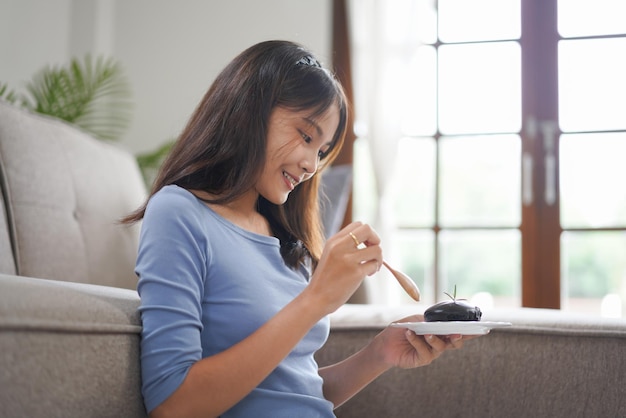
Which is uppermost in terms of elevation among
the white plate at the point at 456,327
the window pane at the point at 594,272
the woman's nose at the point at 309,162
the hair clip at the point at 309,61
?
the hair clip at the point at 309,61

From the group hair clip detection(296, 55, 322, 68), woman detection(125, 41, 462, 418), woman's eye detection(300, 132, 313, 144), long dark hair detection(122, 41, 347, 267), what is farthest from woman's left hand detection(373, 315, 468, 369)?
hair clip detection(296, 55, 322, 68)

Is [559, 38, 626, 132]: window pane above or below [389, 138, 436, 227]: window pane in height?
above

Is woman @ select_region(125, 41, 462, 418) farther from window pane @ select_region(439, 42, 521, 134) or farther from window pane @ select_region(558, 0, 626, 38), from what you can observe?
window pane @ select_region(558, 0, 626, 38)

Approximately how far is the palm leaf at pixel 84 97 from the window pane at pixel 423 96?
1332 mm

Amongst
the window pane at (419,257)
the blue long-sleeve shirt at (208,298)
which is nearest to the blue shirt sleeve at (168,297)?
the blue long-sleeve shirt at (208,298)

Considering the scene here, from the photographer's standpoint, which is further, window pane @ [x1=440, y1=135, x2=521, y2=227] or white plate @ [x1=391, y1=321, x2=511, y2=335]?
window pane @ [x1=440, y1=135, x2=521, y2=227]

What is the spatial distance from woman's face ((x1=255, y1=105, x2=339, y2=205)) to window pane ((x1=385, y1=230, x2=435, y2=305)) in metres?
Answer: 2.29

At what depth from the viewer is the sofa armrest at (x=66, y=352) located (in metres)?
0.70

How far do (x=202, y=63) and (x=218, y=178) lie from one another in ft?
8.24

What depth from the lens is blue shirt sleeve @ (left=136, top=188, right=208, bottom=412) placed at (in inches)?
35.2

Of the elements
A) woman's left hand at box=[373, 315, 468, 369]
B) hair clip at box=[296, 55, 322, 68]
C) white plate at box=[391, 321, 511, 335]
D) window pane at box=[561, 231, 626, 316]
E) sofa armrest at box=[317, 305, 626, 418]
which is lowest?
window pane at box=[561, 231, 626, 316]

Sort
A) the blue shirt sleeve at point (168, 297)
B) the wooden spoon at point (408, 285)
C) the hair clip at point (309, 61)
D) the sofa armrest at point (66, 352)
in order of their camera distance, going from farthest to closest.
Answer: the hair clip at point (309, 61)
the wooden spoon at point (408, 285)
the blue shirt sleeve at point (168, 297)
the sofa armrest at point (66, 352)

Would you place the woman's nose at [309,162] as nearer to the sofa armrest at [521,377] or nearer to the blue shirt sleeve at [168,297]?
the blue shirt sleeve at [168,297]

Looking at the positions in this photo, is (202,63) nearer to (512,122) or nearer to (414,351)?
(512,122)
